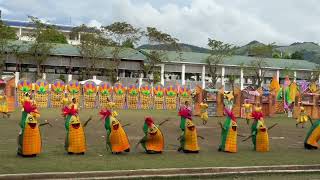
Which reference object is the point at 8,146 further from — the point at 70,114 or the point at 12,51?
the point at 12,51

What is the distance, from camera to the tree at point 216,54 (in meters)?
63.5

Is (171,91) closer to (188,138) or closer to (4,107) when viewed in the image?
(4,107)

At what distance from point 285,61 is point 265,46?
496 cm

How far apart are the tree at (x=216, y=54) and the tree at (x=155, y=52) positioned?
5.14 meters

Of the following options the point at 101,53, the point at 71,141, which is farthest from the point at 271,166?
the point at 101,53

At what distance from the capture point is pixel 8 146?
45.4 ft

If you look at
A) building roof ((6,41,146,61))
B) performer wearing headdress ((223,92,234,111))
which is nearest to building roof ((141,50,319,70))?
building roof ((6,41,146,61))

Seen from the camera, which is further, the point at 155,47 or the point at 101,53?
the point at 155,47

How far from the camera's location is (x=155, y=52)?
60.1 meters

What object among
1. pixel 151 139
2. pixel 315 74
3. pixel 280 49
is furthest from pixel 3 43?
pixel 280 49

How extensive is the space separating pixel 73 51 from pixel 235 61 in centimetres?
2276

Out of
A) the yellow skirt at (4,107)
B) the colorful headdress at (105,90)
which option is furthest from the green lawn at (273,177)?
the colorful headdress at (105,90)

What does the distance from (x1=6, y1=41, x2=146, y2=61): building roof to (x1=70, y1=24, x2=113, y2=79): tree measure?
0.75m

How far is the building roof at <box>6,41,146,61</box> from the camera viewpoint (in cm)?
5634
